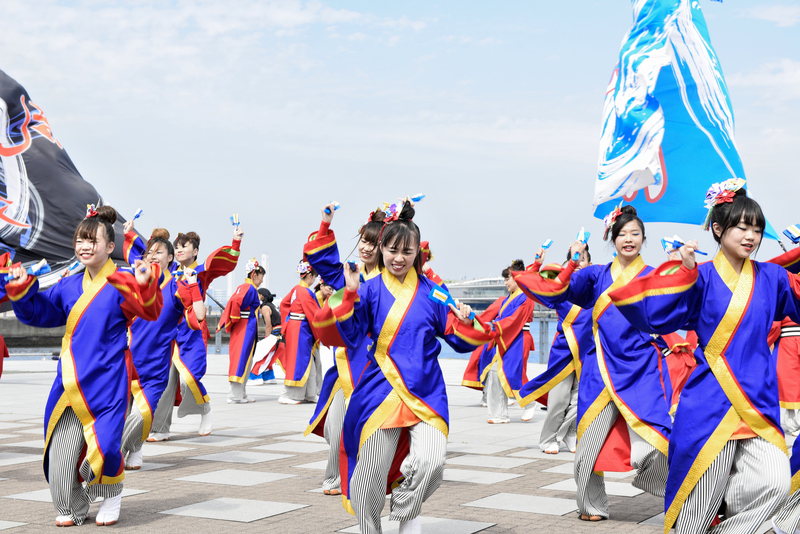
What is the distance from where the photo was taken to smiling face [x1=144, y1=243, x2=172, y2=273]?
609cm

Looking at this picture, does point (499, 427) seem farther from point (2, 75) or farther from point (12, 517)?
point (2, 75)

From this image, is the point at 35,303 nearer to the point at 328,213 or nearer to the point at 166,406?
the point at 328,213

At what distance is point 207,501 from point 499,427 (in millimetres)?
4157

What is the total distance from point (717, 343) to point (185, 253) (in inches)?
172

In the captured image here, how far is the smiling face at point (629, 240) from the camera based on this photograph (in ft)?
15.4

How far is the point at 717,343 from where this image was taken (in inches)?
127

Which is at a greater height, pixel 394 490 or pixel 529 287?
pixel 529 287

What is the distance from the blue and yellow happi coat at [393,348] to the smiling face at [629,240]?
1321 millimetres

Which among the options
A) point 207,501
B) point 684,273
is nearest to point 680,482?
point 684,273

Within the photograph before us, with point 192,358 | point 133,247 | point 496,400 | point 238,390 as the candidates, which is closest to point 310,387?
point 238,390

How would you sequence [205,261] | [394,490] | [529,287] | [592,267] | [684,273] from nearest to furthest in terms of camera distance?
1. [684,273]
2. [394,490]
3. [529,287]
4. [592,267]
5. [205,261]

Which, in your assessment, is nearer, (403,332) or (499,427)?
(403,332)

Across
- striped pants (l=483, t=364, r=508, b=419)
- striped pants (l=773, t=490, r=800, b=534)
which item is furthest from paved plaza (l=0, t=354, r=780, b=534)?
striped pants (l=773, t=490, r=800, b=534)

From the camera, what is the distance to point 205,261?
6074 mm
